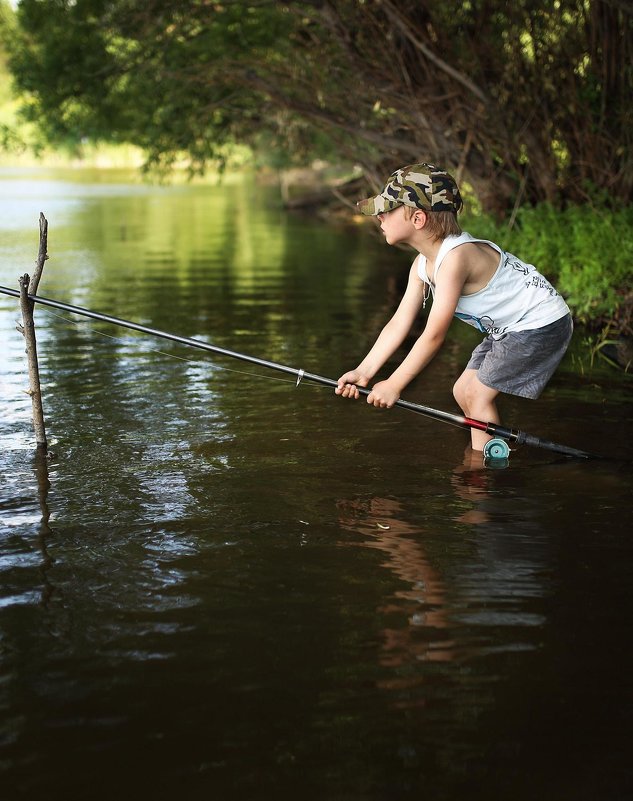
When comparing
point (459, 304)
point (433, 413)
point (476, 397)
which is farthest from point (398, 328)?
point (476, 397)

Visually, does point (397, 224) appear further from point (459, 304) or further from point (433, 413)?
point (433, 413)

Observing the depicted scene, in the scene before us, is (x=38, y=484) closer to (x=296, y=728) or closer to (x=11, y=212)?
(x=296, y=728)

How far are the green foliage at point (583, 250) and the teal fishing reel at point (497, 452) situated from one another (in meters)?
4.71

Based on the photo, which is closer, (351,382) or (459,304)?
(351,382)

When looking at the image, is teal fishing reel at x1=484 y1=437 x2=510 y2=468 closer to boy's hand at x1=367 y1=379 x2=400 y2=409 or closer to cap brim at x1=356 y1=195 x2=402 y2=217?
boy's hand at x1=367 y1=379 x2=400 y2=409

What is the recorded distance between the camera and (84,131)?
22.7m

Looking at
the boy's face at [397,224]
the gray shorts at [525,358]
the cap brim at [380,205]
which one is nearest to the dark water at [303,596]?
the gray shorts at [525,358]

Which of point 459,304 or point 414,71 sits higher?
point 414,71

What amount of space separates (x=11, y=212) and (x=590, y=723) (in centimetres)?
2994

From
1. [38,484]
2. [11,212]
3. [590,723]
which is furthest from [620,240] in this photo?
[11,212]

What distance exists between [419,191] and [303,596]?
208 centimetres

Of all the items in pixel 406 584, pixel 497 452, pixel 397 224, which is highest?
pixel 397 224

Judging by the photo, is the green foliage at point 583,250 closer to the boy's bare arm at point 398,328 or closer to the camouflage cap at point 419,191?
the boy's bare arm at point 398,328

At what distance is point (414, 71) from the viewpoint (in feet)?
48.7
